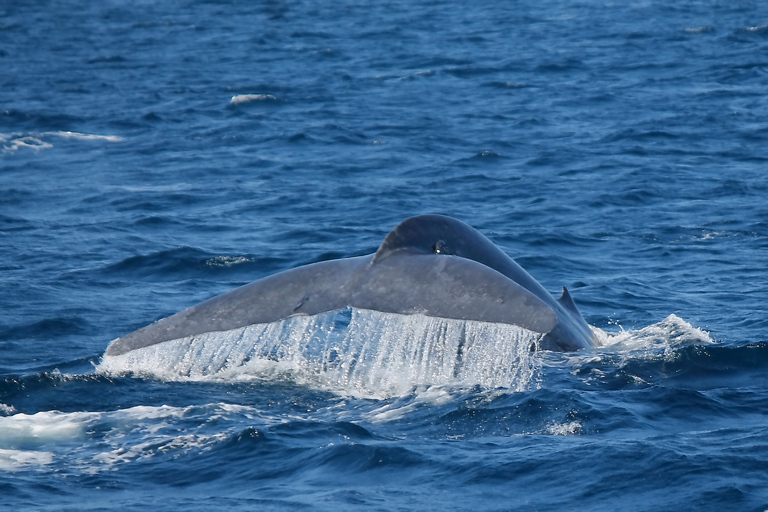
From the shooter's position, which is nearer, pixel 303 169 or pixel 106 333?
pixel 106 333

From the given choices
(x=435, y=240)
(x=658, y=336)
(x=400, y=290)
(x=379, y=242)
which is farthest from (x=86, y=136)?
(x=400, y=290)

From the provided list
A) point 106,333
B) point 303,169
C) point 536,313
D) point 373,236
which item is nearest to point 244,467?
point 536,313

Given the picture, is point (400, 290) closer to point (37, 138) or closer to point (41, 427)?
point (41, 427)

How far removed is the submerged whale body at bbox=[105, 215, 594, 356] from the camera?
8.82 m

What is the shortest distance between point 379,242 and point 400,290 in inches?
364

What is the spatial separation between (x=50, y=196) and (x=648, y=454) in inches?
630

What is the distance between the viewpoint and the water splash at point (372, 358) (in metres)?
9.17

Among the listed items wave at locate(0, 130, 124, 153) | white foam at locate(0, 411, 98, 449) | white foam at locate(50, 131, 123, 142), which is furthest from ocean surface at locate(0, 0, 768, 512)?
white foam at locate(50, 131, 123, 142)

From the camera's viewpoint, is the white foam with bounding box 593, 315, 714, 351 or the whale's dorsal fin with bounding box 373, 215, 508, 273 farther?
the white foam with bounding box 593, 315, 714, 351

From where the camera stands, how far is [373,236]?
18812 millimetres

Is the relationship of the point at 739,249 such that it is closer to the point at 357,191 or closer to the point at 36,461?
the point at 357,191

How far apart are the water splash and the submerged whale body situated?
0.29 ft

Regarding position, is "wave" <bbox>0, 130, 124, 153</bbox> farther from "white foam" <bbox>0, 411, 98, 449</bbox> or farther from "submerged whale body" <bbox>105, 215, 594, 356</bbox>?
"submerged whale body" <bbox>105, 215, 594, 356</bbox>

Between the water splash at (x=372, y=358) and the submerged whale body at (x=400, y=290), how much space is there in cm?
9
